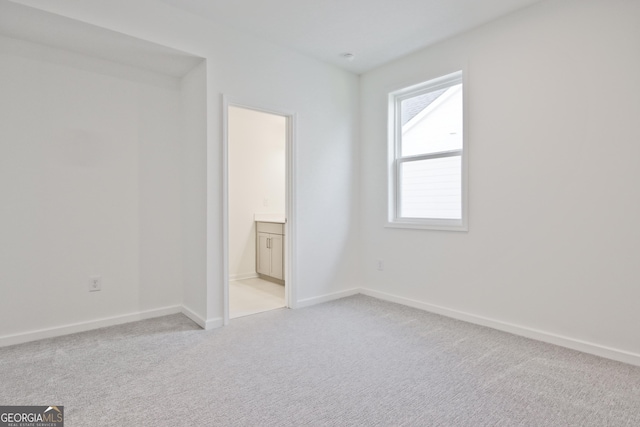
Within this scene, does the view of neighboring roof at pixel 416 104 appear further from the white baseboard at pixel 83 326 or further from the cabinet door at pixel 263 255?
the white baseboard at pixel 83 326

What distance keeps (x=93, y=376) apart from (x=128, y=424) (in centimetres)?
66

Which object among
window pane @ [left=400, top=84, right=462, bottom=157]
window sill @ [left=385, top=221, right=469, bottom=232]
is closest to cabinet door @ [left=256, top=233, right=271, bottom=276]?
window sill @ [left=385, top=221, right=469, bottom=232]

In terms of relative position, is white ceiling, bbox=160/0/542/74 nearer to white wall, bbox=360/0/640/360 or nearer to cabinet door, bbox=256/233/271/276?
white wall, bbox=360/0/640/360

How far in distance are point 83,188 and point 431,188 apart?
3.23 meters

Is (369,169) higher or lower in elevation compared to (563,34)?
lower

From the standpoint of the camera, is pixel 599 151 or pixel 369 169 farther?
pixel 369 169

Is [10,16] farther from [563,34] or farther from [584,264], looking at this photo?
[584,264]

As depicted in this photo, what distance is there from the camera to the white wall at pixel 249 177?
4.93 meters

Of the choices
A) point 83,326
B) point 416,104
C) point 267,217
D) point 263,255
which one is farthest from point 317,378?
point 267,217

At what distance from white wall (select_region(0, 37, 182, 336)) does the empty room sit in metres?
0.02

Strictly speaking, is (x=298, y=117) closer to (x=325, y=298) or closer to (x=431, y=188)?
(x=431, y=188)

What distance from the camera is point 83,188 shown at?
294cm

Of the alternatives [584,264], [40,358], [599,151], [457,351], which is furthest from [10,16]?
[584,264]

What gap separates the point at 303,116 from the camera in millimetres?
3615
